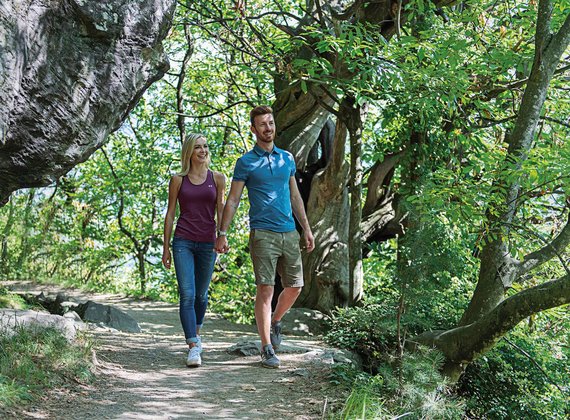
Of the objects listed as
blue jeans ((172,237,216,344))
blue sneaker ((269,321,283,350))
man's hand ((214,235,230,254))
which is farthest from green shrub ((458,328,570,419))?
man's hand ((214,235,230,254))

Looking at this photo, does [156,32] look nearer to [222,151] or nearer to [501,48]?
[501,48]

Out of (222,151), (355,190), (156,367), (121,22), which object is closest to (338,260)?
(355,190)

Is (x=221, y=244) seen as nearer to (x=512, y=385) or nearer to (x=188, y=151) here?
(x=188, y=151)

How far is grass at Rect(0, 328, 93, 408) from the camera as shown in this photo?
4898 mm

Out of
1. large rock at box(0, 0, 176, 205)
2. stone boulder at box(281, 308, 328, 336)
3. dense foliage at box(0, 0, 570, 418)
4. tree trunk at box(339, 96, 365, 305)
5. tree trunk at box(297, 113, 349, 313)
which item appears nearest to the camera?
large rock at box(0, 0, 176, 205)

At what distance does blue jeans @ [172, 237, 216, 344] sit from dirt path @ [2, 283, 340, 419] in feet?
1.47

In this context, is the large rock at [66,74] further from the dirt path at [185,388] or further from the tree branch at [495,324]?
the tree branch at [495,324]

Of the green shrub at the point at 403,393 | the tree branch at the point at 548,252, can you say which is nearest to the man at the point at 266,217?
the green shrub at the point at 403,393

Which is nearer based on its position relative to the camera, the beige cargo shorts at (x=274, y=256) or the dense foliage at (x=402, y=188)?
the beige cargo shorts at (x=274, y=256)

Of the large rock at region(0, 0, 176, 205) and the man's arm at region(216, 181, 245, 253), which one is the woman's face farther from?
the large rock at region(0, 0, 176, 205)

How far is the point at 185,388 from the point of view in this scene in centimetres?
568

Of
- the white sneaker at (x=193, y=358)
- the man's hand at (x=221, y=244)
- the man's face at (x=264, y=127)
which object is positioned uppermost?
the man's face at (x=264, y=127)

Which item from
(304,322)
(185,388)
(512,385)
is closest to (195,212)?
(185,388)

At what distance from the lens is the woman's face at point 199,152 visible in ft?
21.3
